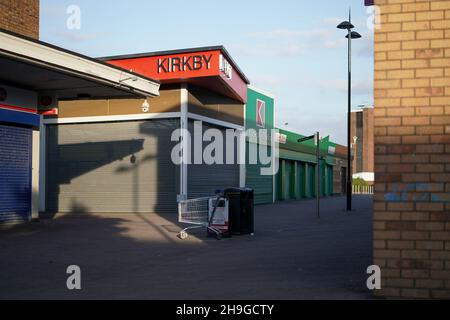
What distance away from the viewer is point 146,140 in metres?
23.2

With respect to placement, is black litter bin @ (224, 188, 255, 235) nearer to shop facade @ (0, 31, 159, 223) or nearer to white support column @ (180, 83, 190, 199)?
shop facade @ (0, 31, 159, 223)

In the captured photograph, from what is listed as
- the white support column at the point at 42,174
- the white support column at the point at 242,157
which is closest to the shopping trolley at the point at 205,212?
the white support column at the point at 42,174

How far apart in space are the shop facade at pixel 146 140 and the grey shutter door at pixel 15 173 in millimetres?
6313

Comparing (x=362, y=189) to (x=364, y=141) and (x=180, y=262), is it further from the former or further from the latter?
(x=180, y=262)

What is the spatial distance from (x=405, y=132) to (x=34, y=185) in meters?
13.3

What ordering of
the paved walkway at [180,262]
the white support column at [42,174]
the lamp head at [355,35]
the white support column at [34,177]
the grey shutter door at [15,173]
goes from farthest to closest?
the lamp head at [355,35] → the white support column at [42,174] → the white support column at [34,177] → the grey shutter door at [15,173] → the paved walkway at [180,262]

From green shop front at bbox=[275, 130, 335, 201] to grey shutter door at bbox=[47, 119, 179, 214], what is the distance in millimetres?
13858

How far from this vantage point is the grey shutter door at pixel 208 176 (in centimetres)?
2319

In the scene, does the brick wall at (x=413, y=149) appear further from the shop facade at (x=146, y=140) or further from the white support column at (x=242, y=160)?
the white support column at (x=242, y=160)

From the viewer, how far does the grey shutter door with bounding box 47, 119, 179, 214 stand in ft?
75.0
